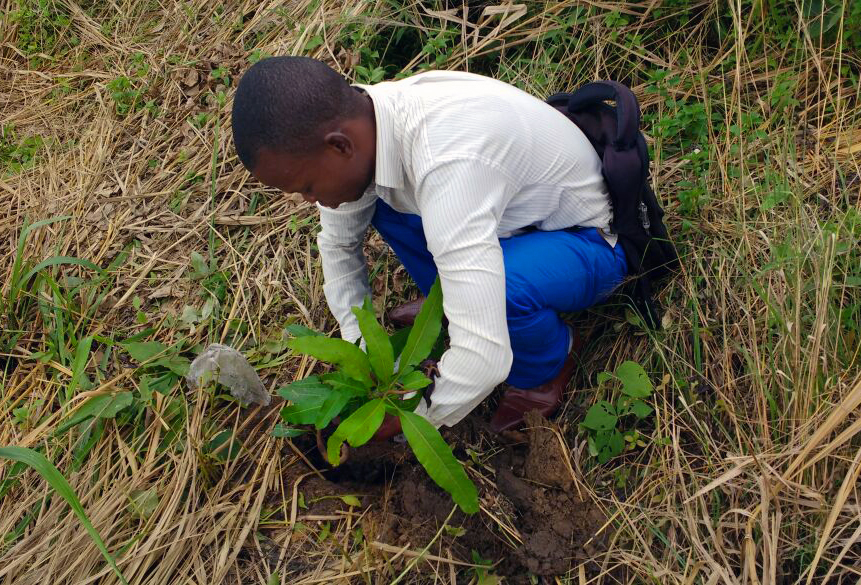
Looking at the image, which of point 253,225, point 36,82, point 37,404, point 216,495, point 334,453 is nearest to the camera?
point 334,453

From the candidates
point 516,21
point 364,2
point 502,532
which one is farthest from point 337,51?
point 502,532

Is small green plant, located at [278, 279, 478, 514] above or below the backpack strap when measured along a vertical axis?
below

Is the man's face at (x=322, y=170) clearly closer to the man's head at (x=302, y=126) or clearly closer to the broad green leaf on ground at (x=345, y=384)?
the man's head at (x=302, y=126)

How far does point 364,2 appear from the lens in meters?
Answer: 2.94

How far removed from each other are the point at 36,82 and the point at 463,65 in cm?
239

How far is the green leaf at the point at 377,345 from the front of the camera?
165 cm

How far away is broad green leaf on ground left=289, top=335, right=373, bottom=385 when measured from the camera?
1.63 metres

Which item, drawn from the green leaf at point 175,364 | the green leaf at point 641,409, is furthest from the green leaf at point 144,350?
the green leaf at point 641,409

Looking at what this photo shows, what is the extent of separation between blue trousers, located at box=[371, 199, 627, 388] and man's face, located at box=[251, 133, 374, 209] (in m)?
0.29

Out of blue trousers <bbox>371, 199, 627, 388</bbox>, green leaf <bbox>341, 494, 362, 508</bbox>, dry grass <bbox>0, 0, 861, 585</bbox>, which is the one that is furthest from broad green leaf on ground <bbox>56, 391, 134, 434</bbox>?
blue trousers <bbox>371, 199, 627, 388</bbox>

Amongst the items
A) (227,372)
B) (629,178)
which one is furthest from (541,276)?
(227,372)

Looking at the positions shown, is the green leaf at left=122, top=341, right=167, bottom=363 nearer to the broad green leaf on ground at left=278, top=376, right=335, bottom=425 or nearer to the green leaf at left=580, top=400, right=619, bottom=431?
the broad green leaf on ground at left=278, top=376, right=335, bottom=425

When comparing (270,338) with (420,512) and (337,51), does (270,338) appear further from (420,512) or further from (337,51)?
(337,51)

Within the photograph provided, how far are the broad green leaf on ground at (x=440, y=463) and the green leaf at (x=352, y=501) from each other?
16.9 inches
